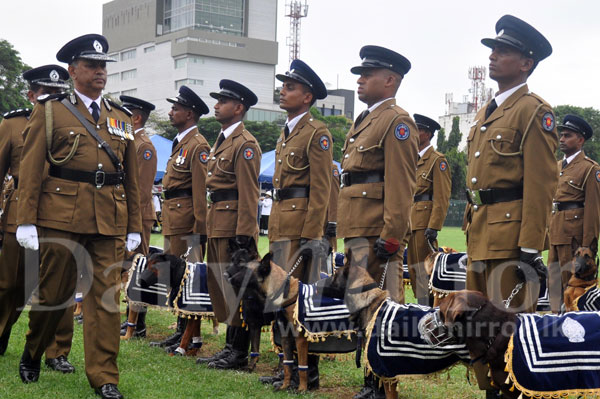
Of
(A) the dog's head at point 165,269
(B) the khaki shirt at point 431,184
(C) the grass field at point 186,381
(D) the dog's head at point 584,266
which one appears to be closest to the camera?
(C) the grass field at point 186,381

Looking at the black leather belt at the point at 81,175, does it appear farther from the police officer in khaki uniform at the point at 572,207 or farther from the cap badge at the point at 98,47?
the police officer in khaki uniform at the point at 572,207

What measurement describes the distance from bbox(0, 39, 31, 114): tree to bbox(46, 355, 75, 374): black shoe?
3179cm

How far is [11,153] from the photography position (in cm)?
677

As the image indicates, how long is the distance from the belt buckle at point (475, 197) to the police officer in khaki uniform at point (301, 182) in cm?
154

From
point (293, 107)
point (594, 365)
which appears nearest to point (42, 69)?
point (293, 107)

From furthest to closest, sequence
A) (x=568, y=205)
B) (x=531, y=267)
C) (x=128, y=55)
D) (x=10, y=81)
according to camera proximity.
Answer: (x=128, y=55)
(x=10, y=81)
(x=568, y=205)
(x=531, y=267)

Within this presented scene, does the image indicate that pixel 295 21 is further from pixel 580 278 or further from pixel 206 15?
pixel 580 278

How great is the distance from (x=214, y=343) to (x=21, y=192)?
3406mm

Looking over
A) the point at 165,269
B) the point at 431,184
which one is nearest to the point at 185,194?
the point at 165,269

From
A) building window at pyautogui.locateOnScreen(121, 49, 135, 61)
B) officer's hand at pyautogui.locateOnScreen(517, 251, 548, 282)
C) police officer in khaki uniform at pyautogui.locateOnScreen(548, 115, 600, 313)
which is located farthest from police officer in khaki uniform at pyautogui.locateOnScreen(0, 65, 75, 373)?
building window at pyautogui.locateOnScreen(121, 49, 135, 61)

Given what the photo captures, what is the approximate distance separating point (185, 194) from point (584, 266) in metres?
4.27

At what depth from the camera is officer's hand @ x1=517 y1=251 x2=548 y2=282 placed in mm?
4715

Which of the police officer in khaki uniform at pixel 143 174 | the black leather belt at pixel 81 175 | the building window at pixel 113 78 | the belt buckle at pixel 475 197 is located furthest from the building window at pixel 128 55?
the belt buckle at pixel 475 197

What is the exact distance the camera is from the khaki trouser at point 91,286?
5516mm
